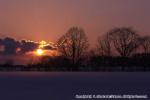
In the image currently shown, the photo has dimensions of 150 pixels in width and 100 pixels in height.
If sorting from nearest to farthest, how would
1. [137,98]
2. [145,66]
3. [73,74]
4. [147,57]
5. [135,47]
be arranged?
[137,98] < [135,47] < [147,57] < [145,66] < [73,74]

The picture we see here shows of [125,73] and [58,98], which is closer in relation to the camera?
[58,98]

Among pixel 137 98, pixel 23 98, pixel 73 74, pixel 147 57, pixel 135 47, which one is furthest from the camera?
pixel 73 74

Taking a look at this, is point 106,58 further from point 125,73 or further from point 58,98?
point 58,98

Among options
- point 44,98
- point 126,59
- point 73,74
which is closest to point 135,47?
point 126,59

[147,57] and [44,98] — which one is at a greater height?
[147,57]

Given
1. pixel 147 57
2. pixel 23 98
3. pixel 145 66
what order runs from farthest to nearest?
pixel 145 66 < pixel 147 57 < pixel 23 98

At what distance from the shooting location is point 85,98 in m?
65.3

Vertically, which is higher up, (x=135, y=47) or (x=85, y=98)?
(x=135, y=47)

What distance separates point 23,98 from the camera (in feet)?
222

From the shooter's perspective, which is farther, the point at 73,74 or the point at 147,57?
the point at 73,74

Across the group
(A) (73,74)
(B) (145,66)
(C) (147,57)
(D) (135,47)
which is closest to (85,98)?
(D) (135,47)

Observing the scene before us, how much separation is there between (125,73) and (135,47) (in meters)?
47.4

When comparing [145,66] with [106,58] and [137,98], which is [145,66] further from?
[137,98]

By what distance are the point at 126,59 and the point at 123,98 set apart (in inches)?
3627
